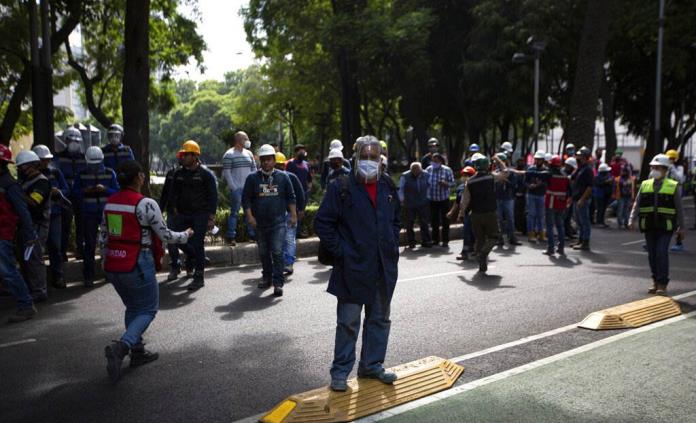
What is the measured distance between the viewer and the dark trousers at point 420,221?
43.1ft

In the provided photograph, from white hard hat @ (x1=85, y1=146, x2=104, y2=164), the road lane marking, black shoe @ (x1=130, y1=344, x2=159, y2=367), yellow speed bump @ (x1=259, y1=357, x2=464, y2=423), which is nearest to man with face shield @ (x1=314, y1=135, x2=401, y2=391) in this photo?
yellow speed bump @ (x1=259, y1=357, x2=464, y2=423)

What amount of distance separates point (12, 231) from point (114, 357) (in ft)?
9.75

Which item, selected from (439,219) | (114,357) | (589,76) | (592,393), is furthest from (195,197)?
(589,76)

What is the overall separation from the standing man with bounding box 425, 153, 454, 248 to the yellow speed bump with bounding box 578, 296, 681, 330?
593 cm

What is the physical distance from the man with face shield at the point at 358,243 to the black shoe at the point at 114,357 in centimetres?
173

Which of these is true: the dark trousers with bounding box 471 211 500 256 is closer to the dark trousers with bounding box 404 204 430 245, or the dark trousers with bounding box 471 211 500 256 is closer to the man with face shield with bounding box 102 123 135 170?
the dark trousers with bounding box 404 204 430 245

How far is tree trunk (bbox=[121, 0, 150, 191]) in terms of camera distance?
12.0 meters

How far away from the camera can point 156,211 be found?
5387 mm

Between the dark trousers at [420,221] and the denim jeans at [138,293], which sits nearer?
A: the denim jeans at [138,293]

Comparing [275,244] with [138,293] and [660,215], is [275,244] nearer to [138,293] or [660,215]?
[138,293]

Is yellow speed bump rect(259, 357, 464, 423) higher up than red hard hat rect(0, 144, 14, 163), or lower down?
lower down

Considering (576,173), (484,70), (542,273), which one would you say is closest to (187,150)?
(542,273)

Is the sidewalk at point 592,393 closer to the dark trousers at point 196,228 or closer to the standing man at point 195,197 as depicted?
the standing man at point 195,197

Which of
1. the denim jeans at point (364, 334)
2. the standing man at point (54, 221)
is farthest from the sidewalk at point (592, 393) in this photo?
the standing man at point (54, 221)
